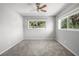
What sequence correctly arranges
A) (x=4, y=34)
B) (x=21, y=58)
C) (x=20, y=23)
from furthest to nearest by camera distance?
(x=20, y=23)
(x=4, y=34)
(x=21, y=58)

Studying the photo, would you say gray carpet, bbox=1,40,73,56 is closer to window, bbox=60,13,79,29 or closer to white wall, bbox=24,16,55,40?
white wall, bbox=24,16,55,40

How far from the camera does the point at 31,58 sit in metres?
0.88

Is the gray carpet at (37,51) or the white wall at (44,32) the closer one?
the gray carpet at (37,51)

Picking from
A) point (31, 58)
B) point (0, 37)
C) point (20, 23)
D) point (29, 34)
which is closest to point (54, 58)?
point (31, 58)

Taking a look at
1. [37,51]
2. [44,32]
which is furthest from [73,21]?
[44,32]

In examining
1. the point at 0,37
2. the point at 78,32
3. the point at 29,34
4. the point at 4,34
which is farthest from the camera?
the point at 29,34

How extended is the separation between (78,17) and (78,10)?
19 cm

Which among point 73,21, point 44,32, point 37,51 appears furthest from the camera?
point 44,32

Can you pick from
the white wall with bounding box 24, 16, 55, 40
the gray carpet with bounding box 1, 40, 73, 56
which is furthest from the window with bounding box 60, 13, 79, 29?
the white wall with bounding box 24, 16, 55, 40

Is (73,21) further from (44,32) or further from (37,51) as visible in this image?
(44,32)

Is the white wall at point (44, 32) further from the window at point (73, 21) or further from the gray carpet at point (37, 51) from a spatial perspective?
the window at point (73, 21)

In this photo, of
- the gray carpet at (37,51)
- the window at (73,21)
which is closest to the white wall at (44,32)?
the gray carpet at (37,51)

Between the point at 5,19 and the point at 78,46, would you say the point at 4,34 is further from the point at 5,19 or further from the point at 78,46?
the point at 78,46

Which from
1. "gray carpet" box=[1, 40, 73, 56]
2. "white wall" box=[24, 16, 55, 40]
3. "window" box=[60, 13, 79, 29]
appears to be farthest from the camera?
"white wall" box=[24, 16, 55, 40]
